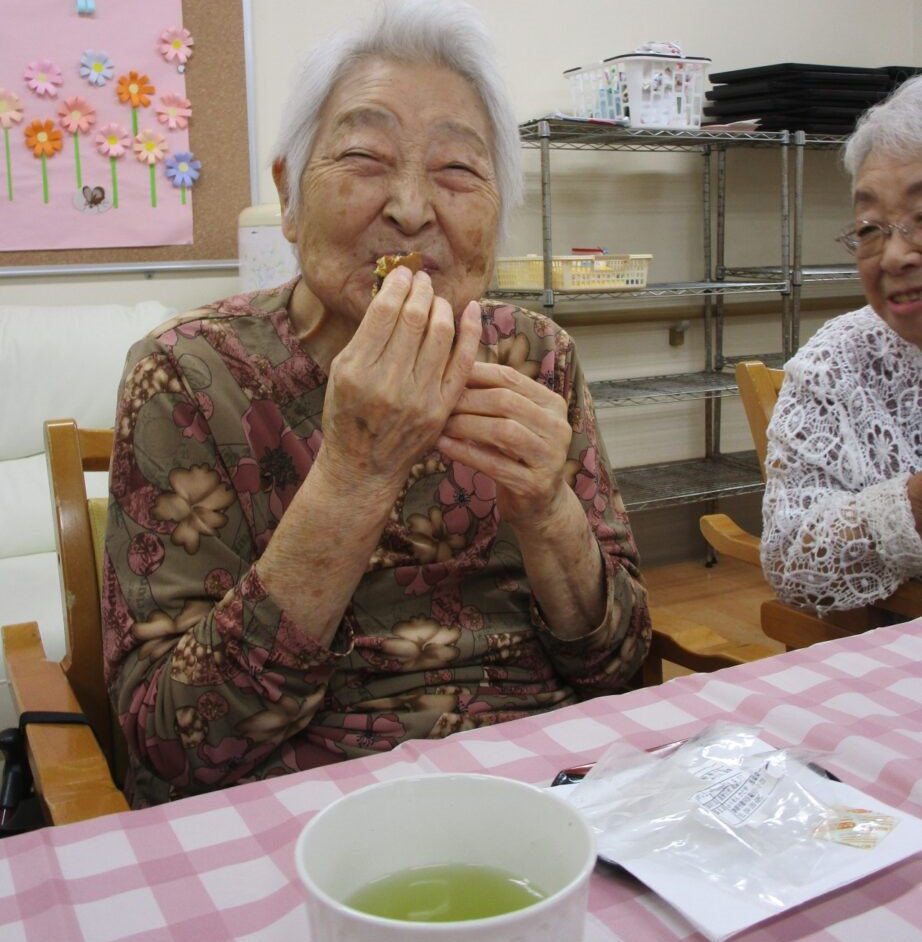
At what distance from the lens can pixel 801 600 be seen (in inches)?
59.0

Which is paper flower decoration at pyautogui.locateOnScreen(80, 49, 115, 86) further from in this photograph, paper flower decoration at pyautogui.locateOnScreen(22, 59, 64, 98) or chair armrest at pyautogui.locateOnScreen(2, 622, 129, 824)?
chair armrest at pyautogui.locateOnScreen(2, 622, 129, 824)

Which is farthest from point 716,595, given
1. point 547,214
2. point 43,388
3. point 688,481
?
point 43,388

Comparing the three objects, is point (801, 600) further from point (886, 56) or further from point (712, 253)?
point (886, 56)

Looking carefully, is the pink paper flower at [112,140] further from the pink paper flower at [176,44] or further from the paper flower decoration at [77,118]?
the pink paper flower at [176,44]

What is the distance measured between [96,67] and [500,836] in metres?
2.86

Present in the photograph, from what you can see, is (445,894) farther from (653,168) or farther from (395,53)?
(653,168)

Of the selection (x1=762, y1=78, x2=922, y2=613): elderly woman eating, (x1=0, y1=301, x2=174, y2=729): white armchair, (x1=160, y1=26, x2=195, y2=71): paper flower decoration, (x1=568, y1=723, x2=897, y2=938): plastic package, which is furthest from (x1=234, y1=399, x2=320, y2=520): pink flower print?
(x1=160, y1=26, x2=195, y2=71): paper flower decoration

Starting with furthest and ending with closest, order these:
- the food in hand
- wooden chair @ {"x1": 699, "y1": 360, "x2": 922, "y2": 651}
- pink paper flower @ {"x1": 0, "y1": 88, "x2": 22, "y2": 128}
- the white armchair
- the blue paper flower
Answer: the blue paper flower, pink paper flower @ {"x1": 0, "y1": 88, "x2": 22, "y2": 128}, the white armchair, wooden chair @ {"x1": 699, "y1": 360, "x2": 922, "y2": 651}, the food in hand

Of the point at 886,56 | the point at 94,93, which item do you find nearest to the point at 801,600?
the point at 94,93

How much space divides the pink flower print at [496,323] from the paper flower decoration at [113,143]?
2007 millimetres

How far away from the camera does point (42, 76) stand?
2.71 m

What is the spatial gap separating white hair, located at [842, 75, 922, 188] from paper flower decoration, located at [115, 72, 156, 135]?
211 centimetres

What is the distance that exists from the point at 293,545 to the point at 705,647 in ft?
1.70

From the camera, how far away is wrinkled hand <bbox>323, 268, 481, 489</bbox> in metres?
0.87
